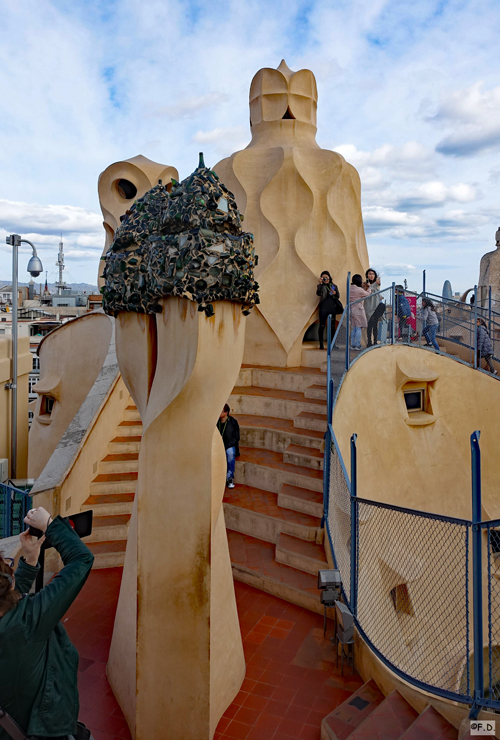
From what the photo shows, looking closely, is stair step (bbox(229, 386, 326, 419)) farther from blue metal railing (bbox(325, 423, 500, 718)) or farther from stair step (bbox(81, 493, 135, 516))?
stair step (bbox(81, 493, 135, 516))

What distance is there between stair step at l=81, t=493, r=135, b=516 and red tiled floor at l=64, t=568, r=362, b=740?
46.1 inches

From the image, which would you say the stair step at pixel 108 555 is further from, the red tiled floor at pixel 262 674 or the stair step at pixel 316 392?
the stair step at pixel 316 392

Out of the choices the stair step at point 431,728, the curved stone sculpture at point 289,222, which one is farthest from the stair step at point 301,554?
the curved stone sculpture at point 289,222

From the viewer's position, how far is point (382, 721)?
357cm

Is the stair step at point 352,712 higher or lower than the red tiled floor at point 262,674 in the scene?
higher

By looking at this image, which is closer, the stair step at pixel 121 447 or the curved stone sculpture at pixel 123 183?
the stair step at pixel 121 447

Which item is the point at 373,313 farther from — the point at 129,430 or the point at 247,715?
the point at 247,715

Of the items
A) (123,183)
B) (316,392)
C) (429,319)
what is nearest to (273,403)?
(316,392)

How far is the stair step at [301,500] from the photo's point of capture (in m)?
6.56

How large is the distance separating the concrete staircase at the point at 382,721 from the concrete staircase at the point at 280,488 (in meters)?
1.53

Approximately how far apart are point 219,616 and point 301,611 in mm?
1878

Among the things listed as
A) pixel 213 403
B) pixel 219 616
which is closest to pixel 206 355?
pixel 213 403

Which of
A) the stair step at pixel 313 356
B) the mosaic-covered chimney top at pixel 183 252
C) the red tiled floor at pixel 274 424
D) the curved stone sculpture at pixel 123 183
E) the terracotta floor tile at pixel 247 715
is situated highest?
the curved stone sculpture at pixel 123 183

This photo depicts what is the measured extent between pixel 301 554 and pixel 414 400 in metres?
4.09
